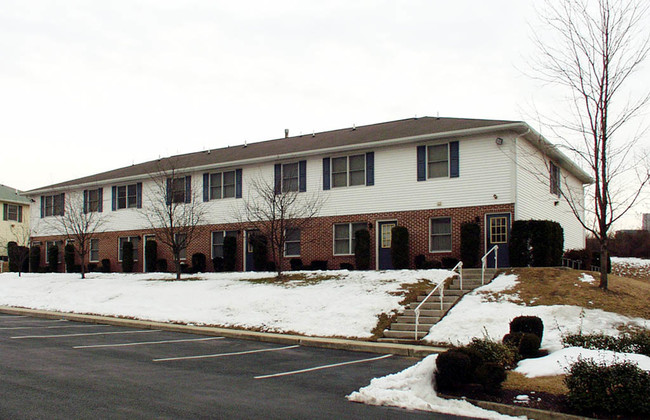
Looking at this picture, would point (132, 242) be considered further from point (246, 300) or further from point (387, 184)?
point (387, 184)

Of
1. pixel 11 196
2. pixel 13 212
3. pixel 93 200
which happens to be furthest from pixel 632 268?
pixel 11 196

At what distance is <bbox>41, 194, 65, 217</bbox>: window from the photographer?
38375 millimetres

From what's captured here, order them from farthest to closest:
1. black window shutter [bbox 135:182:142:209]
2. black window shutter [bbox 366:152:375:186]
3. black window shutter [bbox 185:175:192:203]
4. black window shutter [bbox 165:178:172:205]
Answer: black window shutter [bbox 135:182:142:209] < black window shutter [bbox 185:175:192:203] < black window shutter [bbox 165:178:172:205] < black window shutter [bbox 366:152:375:186]

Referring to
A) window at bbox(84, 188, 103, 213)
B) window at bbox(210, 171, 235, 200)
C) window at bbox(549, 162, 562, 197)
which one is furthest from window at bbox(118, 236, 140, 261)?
window at bbox(549, 162, 562, 197)

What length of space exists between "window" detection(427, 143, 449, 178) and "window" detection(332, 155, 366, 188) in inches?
121

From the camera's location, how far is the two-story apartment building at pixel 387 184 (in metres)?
23.1

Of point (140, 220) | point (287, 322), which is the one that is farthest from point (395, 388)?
point (140, 220)

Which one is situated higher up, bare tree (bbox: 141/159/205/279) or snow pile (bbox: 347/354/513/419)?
bare tree (bbox: 141/159/205/279)

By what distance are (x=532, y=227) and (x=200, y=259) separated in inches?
657

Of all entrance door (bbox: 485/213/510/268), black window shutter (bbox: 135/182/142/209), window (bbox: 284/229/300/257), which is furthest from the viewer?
black window shutter (bbox: 135/182/142/209)

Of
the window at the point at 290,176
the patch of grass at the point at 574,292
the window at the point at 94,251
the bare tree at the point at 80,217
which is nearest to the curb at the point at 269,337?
the patch of grass at the point at 574,292

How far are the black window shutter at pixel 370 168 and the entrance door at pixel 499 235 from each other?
5318 millimetres

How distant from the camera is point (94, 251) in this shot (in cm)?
3641

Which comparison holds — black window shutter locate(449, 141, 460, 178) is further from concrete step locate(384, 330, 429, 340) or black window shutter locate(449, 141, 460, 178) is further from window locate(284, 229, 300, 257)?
concrete step locate(384, 330, 429, 340)
